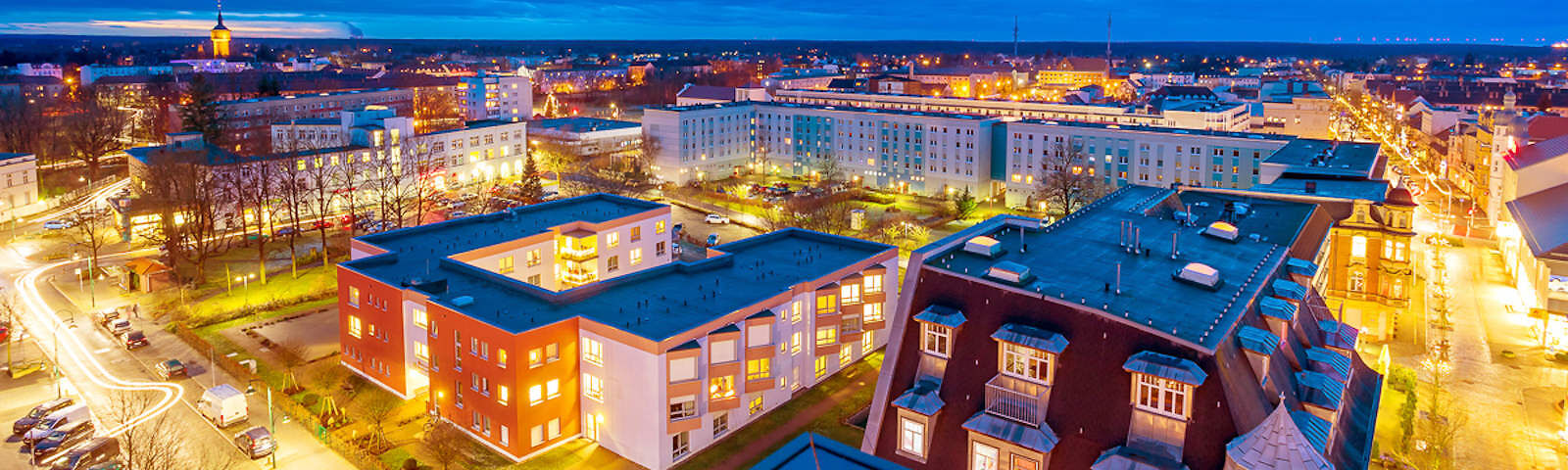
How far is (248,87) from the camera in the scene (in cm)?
12719

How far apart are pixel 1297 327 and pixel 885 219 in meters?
46.4

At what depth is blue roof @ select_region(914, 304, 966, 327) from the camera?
22.1 m

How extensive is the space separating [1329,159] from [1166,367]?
4093 centimetres

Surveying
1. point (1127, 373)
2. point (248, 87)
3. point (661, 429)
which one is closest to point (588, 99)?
point (248, 87)

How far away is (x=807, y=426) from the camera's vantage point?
115 feet

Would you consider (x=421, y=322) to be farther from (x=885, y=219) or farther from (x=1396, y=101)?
(x=1396, y=101)

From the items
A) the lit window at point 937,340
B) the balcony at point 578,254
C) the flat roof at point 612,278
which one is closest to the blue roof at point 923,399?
the lit window at point 937,340

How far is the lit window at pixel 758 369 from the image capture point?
3394 centimetres

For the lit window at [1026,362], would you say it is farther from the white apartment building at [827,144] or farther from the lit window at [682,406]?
the white apartment building at [827,144]

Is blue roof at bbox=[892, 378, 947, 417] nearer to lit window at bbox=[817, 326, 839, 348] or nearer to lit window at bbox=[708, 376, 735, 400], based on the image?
lit window at bbox=[708, 376, 735, 400]

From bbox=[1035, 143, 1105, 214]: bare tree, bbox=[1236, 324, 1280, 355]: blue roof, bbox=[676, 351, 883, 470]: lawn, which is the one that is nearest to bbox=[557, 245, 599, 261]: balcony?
bbox=[676, 351, 883, 470]: lawn

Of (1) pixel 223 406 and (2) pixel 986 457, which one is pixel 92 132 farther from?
(2) pixel 986 457

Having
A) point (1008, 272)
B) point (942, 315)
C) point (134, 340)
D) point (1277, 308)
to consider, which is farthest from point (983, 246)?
point (134, 340)

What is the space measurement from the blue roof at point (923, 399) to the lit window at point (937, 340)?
71 centimetres
